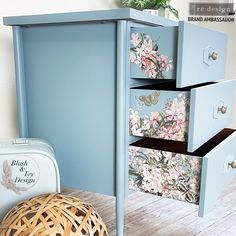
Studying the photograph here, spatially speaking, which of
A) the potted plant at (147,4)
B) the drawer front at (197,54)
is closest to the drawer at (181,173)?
the drawer front at (197,54)

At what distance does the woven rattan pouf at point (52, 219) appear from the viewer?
2.28 ft

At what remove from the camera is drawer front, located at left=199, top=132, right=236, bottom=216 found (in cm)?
84

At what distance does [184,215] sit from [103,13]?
77 centimetres

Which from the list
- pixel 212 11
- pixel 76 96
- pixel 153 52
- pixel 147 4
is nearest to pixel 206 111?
pixel 153 52

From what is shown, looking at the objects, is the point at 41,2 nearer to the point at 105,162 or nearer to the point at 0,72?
the point at 0,72

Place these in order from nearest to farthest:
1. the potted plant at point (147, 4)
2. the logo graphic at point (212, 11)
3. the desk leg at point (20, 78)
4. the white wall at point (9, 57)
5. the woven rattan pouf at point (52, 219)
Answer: the woven rattan pouf at point (52, 219) < the desk leg at point (20, 78) < the white wall at point (9, 57) < the potted plant at point (147, 4) < the logo graphic at point (212, 11)

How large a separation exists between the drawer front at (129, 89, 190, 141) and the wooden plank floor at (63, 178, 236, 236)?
0.38 metres

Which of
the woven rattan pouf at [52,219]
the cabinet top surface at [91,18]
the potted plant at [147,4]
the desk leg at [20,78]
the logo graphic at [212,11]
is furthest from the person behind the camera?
the logo graphic at [212,11]

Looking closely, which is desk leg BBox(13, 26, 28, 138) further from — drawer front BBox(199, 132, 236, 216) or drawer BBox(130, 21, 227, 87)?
drawer front BBox(199, 132, 236, 216)

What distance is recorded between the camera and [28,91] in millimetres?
1024

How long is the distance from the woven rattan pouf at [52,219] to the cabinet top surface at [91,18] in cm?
46

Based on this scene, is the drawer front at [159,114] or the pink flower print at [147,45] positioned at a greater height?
the pink flower print at [147,45]

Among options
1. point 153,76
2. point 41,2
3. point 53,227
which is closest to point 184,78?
point 153,76

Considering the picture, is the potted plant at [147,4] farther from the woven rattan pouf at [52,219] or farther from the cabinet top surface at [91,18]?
the woven rattan pouf at [52,219]
